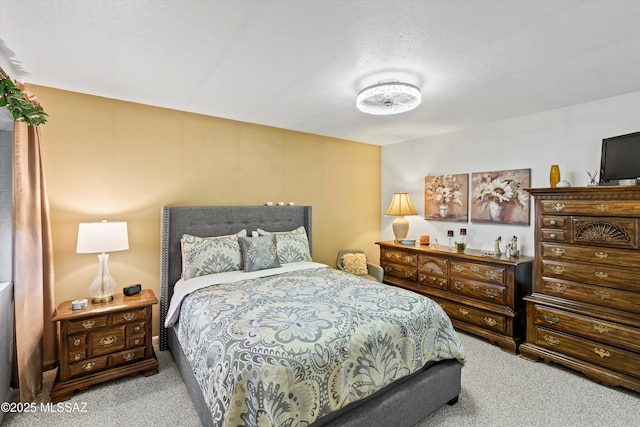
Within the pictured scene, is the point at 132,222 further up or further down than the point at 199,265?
further up

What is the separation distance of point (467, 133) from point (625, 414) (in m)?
3.20

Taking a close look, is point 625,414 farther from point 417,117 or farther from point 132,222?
point 132,222

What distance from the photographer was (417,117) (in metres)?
3.58

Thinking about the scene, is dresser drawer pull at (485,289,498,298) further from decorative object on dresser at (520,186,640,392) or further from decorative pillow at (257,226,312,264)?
decorative pillow at (257,226,312,264)

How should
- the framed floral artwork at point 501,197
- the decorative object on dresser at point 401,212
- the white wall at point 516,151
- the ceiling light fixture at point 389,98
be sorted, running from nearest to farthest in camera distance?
the ceiling light fixture at point 389,98 < the white wall at point 516,151 < the framed floral artwork at point 501,197 < the decorative object on dresser at point 401,212

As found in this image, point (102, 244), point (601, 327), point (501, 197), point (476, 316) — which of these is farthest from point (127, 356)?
point (501, 197)

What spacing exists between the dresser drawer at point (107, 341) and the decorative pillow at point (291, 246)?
1.65 metres

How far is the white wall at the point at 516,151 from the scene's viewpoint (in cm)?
294

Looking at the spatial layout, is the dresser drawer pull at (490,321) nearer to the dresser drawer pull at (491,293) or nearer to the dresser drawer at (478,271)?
the dresser drawer pull at (491,293)

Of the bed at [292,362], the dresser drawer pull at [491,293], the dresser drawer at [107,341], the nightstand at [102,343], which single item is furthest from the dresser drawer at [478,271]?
the dresser drawer at [107,341]

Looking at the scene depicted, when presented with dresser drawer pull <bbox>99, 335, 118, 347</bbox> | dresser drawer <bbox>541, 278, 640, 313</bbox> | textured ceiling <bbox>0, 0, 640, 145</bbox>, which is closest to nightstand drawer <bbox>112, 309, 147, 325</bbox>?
dresser drawer pull <bbox>99, 335, 118, 347</bbox>

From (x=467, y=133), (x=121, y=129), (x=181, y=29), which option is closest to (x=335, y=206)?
(x=467, y=133)

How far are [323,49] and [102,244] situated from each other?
2423 millimetres

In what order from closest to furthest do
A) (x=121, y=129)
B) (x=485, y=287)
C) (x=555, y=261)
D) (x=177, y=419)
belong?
(x=177, y=419) → (x=555, y=261) → (x=121, y=129) → (x=485, y=287)
